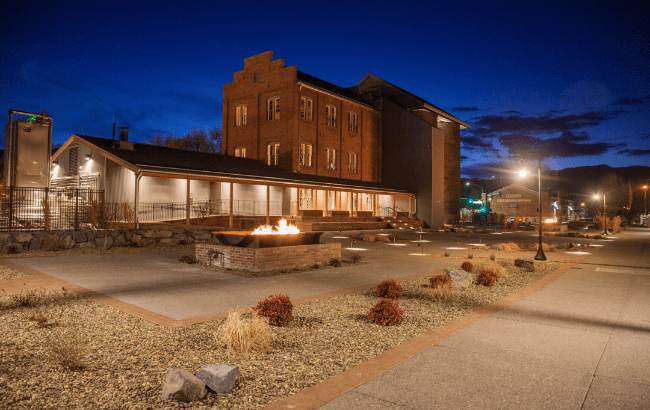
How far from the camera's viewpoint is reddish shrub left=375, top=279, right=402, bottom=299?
26.4ft

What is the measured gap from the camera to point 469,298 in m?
8.44

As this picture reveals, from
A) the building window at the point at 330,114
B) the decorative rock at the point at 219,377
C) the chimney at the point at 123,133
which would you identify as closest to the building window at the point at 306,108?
the building window at the point at 330,114

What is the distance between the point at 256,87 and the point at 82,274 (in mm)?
32803

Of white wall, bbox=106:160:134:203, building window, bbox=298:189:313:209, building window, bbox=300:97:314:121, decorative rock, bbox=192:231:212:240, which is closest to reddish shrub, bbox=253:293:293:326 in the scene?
decorative rock, bbox=192:231:212:240

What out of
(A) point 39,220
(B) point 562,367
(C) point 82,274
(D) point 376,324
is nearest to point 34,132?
(A) point 39,220

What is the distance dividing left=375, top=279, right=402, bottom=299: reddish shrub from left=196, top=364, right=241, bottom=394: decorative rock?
4.67m

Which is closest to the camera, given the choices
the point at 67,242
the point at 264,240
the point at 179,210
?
the point at 264,240

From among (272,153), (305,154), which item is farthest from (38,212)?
(305,154)

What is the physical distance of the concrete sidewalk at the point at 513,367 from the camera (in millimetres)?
3695

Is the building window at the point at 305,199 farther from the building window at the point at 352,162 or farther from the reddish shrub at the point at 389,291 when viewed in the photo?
the reddish shrub at the point at 389,291

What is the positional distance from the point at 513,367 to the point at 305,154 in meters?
35.0

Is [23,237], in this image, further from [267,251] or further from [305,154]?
[305,154]

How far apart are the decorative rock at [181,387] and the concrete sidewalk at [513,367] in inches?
27.5

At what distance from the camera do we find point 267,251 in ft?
37.3
